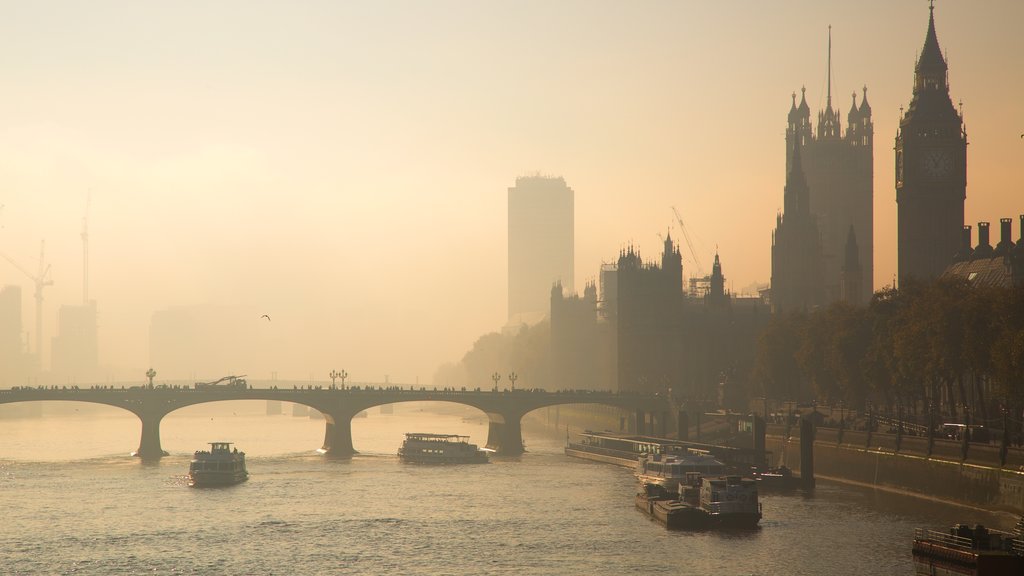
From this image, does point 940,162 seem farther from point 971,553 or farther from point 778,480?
point 971,553

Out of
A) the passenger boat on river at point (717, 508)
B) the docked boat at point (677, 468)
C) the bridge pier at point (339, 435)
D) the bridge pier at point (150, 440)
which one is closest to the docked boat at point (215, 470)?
the bridge pier at point (150, 440)

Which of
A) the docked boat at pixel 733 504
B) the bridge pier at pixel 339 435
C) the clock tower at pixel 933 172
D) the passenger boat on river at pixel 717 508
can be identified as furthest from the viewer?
the clock tower at pixel 933 172

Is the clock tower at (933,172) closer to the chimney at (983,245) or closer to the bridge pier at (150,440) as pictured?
the chimney at (983,245)

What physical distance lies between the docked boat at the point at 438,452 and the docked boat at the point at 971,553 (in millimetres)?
90613

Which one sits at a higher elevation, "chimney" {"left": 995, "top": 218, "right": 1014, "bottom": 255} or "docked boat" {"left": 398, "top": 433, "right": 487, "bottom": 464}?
"chimney" {"left": 995, "top": 218, "right": 1014, "bottom": 255}

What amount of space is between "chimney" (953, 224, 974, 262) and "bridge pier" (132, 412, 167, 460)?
9789 cm

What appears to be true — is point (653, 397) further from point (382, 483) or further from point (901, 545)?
point (901, 545)

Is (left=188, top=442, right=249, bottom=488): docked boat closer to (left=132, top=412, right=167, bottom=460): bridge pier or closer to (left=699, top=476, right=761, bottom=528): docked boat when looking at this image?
(left=132, top=412, right=167, bottom=460): bridge pier

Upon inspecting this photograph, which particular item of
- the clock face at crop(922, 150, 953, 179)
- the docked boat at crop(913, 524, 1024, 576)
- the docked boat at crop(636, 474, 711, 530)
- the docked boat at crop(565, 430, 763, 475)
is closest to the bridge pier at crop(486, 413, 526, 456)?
the docked boat at crop(565, 430, 763, 475)

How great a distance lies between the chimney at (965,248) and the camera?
172 metres

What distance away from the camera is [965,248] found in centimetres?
17500

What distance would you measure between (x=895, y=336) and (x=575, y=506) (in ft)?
110

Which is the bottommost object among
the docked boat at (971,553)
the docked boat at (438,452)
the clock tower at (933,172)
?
the docked boat at (438,452)

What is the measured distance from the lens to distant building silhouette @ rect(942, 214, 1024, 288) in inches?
6043
